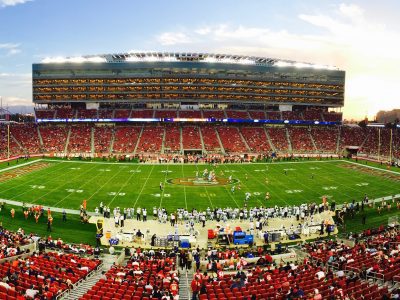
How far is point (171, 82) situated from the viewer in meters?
89.6

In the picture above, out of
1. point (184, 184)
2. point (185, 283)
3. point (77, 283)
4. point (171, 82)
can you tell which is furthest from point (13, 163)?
point (185, 283)

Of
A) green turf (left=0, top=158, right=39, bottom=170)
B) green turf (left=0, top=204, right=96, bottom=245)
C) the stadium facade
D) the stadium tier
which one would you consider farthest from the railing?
the stadium facade

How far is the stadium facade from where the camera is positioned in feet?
291

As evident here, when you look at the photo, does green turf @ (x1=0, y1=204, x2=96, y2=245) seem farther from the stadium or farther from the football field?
the football field

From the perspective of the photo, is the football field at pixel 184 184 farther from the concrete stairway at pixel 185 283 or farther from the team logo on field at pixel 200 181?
the concrete stairway at pixel 185 283

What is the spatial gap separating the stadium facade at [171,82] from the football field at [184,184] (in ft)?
109

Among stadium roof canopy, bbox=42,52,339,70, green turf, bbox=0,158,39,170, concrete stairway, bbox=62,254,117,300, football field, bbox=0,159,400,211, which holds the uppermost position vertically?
stadium roof canopy, bbox=42,52,339,70

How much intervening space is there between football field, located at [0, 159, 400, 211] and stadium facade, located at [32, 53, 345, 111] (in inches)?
1309

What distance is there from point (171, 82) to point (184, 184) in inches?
1974

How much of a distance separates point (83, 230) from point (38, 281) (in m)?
12.8

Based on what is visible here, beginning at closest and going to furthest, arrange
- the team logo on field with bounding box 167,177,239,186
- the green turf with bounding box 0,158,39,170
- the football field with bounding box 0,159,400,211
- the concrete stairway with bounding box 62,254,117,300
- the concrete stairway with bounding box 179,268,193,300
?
1. the concrete stairway with bounding box 62,254,117,300
2. the concrete stairway with bounding box 179,268,193,300
3. the football field with bounding box 0,159,400,211
4. the team logo on field with bounding box 167,177,239,186
5. the green turf with bounding box 0,158,39,170

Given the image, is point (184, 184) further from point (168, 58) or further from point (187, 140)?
point (168, 58)

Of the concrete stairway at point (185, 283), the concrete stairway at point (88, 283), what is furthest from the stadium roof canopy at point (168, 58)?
the concrete stairway at point (185, 283)

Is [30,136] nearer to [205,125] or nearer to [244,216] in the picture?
[205,125]
